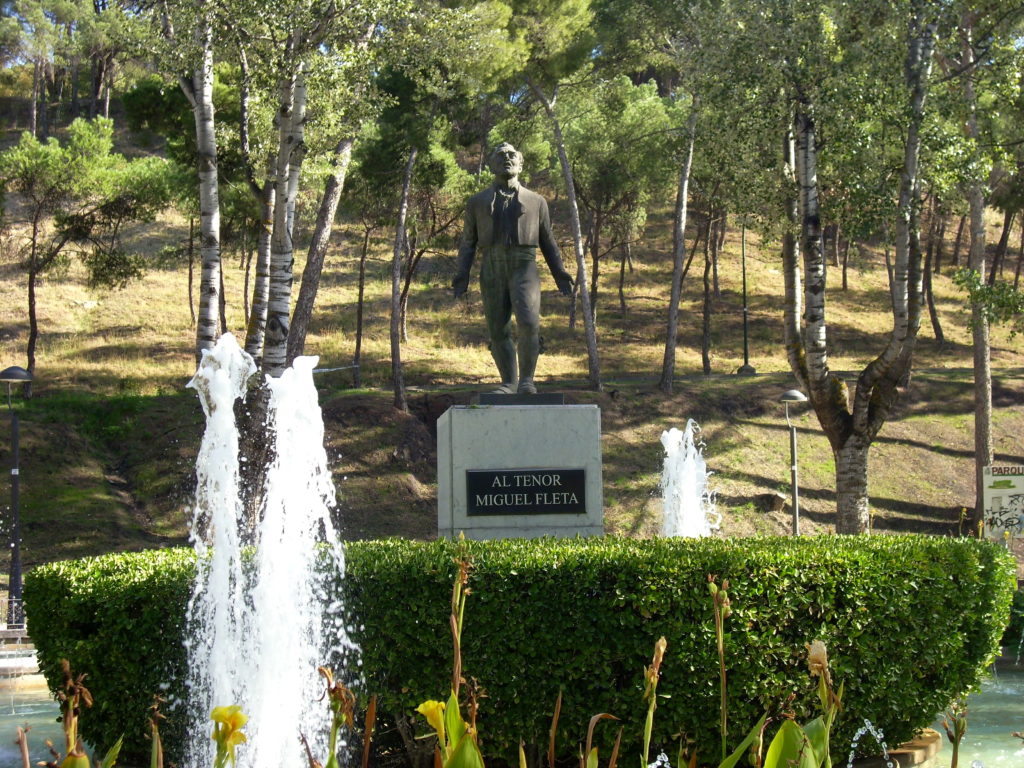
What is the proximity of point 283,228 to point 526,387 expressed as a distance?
19.6 ft

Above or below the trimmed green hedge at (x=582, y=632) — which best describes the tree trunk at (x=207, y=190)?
above

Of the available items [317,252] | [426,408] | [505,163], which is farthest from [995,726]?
[426,408]

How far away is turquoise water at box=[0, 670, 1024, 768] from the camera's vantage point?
23.3ft

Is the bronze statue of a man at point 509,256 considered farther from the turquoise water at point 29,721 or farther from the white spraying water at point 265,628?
the turquoise water at point 29,721

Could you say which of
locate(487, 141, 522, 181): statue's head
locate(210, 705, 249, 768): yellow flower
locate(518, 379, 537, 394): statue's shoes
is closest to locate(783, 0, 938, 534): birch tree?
→ locate(487, 141, 522, 181): statue's head

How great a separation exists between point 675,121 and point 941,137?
72.5 feet

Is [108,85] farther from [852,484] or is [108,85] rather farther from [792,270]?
[852,484]

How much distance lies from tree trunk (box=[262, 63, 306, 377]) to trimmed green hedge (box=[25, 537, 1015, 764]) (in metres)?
7.23

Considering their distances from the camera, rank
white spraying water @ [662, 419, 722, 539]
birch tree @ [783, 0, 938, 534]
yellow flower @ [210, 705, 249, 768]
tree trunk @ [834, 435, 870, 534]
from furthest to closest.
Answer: white spraying water @ [662, 419, 722, 539] < tree trunk @ [834, 435, 870, 534] < birch tree @ [783, 0, 938, 534] < yellow flower @ [210, 705, 249, 768]

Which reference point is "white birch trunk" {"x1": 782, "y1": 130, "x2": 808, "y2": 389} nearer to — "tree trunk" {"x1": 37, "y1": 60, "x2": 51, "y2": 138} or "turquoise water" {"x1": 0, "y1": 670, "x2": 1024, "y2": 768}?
"turquoise water" {"x1": 0, "y1": 670, "x2": 1024, "y2": 768}

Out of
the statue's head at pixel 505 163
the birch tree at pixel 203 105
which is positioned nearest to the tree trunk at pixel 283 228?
the birch tree at pixel 203 105

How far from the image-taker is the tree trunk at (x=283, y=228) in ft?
44.3

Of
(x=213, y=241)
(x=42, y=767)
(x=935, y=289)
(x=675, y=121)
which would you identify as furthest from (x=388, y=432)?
(x=935, y=289)

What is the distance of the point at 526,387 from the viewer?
29.6 feet
